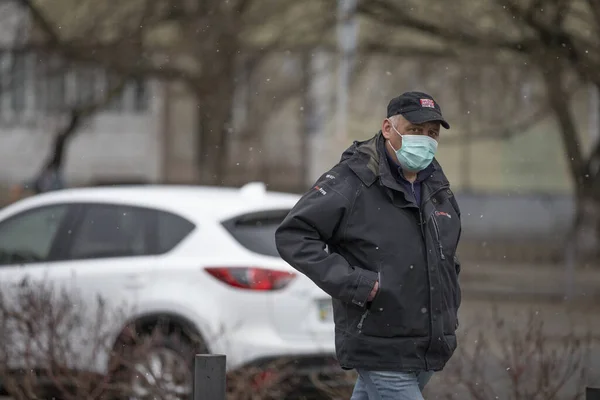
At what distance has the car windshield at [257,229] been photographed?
7.85m

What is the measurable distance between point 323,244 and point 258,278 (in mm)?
3492

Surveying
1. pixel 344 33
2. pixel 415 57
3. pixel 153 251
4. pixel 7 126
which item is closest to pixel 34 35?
pixel 344 33

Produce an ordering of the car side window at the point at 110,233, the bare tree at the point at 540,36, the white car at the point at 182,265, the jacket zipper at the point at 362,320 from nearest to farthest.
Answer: the jacket zipper at the point at 362,320, the white car at the point at 182,265, the car side window at the point at 110,233, the bare tree at the point at 540,36

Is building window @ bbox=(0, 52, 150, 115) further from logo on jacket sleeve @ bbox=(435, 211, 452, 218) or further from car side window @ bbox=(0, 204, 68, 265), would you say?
logo on jacket sleeve @ bbox=(435, 211, 452, 218)

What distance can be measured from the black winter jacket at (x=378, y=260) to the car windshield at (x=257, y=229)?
3.56 meters

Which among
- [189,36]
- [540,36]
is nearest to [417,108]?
[540,36]

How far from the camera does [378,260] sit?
164 inches

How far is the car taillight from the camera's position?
7.63m

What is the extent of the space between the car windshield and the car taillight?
0.17 m

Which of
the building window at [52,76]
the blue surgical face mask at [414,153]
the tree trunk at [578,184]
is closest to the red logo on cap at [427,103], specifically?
the blue surgical face mask at [414,153]

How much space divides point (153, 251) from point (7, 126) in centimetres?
2697

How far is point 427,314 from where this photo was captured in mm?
4203

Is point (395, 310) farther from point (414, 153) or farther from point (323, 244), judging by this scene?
point (414, 153)

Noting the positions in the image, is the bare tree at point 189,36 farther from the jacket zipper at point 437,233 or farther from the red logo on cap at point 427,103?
the jacket zipper at point 437,233
